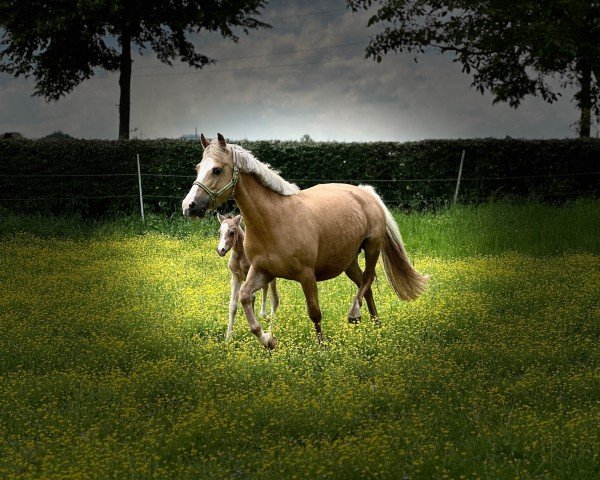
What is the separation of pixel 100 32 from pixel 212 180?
995 inches

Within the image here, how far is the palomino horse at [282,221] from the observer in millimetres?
9078

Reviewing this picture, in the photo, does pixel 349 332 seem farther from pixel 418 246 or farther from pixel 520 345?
pixel 418 246

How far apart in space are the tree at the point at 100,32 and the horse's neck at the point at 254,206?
2233 centimetres

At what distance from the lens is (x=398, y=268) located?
12.2m

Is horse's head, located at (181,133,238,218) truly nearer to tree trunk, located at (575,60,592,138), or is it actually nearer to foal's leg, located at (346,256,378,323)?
foal's leg, located at (346,256,378,323)

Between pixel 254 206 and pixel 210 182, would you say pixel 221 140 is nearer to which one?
pixel 210 182

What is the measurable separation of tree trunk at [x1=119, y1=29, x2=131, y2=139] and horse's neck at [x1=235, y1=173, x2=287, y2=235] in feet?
79.3

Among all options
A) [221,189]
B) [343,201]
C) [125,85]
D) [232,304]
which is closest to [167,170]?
[125,85]

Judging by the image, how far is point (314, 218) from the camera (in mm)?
10133

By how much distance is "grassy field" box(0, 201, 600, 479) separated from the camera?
6797mm

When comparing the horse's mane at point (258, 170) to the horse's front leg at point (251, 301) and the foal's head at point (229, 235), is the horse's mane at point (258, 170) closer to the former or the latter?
the horse's front leg at point (251, 301)

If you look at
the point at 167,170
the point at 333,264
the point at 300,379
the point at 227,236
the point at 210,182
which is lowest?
the point at 300,379

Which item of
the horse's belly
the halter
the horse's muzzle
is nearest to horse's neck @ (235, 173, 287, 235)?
the halter

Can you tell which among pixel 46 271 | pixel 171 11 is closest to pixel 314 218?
pixel 46 271
